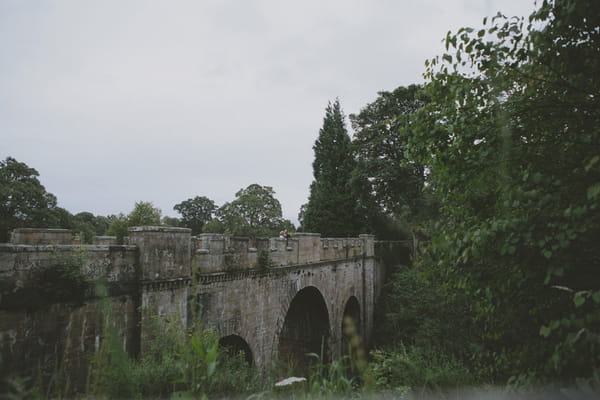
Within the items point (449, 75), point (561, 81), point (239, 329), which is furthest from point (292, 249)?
point (561, 81)

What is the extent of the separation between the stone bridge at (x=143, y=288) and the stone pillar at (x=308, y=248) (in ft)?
0.11

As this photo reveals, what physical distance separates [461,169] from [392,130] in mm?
19030

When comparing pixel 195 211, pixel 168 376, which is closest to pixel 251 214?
pixel 195 211

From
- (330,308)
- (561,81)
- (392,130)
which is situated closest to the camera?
(561,81)

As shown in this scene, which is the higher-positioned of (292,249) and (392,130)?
(392,130)

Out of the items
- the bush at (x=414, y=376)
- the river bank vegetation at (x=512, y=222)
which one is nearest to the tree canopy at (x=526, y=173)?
the river bank vegetation at (x=512, y=222)

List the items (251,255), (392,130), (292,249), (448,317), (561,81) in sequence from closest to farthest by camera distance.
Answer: (561,81) < (251,255) < (292,249) < (448,317) < (392,130)

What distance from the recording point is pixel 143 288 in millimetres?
5699

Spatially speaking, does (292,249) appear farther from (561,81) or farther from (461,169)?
(561,81)

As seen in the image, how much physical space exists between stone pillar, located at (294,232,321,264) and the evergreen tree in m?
12.7

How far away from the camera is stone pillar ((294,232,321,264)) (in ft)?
37.5

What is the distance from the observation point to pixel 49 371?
176 inches

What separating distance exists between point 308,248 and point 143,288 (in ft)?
22.9

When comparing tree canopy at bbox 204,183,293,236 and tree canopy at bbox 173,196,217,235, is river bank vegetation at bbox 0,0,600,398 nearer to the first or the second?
tree canopy at bbox 204,183,293,236
